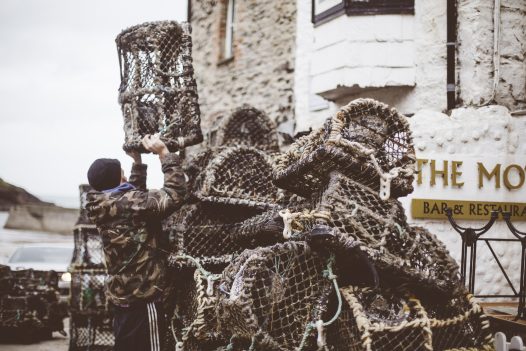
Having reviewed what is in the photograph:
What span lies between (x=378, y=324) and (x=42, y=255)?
9.94 meters

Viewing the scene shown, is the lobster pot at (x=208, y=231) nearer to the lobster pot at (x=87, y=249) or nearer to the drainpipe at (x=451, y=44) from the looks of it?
the lobster pot at (x=87, y=249)

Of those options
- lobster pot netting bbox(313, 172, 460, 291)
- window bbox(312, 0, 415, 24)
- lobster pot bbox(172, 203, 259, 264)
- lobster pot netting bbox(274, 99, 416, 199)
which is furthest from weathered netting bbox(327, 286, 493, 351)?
window bbox(312, 0, 415, 24)

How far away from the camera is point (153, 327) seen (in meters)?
3.94

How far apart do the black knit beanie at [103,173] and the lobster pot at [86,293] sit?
8.86ft

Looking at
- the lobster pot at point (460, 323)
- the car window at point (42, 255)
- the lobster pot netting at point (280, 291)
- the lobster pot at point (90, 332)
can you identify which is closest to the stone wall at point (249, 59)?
the car window at point (42, 255)

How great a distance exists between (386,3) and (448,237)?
3025mm

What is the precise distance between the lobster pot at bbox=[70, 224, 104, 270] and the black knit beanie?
2874 mm

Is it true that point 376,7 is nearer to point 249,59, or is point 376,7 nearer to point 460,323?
point 249,59

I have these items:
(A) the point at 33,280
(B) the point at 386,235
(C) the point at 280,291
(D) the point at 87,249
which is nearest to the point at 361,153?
(B) the point at 386,235

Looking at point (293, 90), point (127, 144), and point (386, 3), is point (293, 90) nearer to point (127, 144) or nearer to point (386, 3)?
point (386, 3)

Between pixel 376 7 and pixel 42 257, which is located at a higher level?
pixel 376 7

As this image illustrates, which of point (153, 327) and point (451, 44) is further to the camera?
point (451, 44)

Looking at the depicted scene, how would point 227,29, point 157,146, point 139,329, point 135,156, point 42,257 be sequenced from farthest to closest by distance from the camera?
point 227,29 < point 42,257 < point 135,156 < point 157,146 < point 139,329

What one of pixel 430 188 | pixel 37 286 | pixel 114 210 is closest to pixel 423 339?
pixel 114 210
